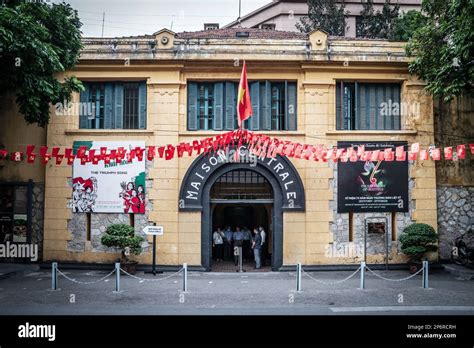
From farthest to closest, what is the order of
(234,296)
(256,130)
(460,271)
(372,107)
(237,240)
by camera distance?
(237,240)
(372,107)
(256,130)
(460,271)
(234,296)

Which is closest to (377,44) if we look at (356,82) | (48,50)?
(356,82)

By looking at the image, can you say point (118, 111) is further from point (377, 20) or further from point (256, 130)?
point (377, 20)

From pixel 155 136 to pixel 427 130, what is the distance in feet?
36.8

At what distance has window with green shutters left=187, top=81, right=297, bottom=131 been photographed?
2109 centimetres

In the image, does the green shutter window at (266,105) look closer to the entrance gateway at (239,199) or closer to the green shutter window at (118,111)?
the entrance gateway at (239,199)

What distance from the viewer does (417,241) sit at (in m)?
19.7

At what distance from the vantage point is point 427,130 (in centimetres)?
2097

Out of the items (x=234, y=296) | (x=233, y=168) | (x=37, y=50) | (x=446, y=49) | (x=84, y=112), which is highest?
(x=446, y=49)

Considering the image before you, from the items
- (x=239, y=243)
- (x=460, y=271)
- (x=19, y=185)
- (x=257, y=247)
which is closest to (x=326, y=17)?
(x=239, y=243)

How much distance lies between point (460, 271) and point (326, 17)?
21727 millimetres

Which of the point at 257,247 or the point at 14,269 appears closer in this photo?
the point at 14,269

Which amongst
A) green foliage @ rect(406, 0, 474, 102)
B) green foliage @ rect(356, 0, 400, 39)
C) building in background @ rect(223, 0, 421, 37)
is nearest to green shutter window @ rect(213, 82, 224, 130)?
green foliage @ rect(406, 0, 474, 102)

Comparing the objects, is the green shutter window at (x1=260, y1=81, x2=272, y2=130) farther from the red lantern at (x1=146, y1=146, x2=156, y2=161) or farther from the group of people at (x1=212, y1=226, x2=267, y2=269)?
the red lantern at (x1=146, y1=146, x2=156, y2=161)

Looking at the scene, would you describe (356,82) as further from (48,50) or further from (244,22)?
(244,22)
